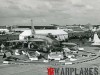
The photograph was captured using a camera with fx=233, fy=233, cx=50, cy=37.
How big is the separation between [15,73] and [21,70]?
242 cm

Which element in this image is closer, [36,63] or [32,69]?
[32,69]

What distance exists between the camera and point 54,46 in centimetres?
5984

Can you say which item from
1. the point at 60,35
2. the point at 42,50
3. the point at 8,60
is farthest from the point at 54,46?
the point at 60,35

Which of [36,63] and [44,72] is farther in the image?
[36,63]

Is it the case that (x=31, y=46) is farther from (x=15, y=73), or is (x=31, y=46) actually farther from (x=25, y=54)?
(x=15, y=73)

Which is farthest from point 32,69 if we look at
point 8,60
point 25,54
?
point 25,54

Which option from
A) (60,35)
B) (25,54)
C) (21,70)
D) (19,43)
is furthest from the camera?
(60,35)

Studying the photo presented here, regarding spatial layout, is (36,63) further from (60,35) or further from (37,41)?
(60,35)

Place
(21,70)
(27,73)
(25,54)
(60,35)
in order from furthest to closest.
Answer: (60,35), (25,54), (21,70), (27,73)

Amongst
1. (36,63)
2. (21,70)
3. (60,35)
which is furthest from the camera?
(60,35)

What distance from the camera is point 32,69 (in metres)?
37.6

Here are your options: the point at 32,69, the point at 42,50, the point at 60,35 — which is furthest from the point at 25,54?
the point at 60,35

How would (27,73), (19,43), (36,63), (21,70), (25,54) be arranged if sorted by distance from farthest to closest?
(19,43), (25,54), (36,63), (21,70), (27,73)

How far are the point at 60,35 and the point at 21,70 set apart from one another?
224ft
